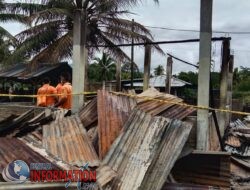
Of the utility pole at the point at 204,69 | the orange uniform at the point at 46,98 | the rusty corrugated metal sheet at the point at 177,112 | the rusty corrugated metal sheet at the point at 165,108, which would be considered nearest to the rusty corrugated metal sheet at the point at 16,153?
the rusty corrugated metal sheet at the point at 165,108

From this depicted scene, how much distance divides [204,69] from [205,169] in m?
1.82

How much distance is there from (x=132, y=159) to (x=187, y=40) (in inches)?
166

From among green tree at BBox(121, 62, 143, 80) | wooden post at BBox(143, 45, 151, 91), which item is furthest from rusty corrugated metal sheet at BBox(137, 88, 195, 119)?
green tree at BBox(121, 62, 143, 80)

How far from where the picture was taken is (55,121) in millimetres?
7746

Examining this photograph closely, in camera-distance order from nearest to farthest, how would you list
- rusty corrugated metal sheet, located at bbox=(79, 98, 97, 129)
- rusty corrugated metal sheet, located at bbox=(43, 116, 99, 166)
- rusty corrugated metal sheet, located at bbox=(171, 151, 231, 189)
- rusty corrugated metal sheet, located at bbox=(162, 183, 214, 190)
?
rusty corrugated metal sheet, located at bbox=(162, 183, 214, 190)
rusty corrugated metal sheet, located at bbox=(43, 116, 99, 166)
rusty corrugated metal sheet, located at bbox=(171, 151, 231, 189)
rusty corrugated metal sheet, located at bbox=(79, 98, 97, 129)

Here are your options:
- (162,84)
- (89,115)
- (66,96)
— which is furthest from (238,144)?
(162,84)

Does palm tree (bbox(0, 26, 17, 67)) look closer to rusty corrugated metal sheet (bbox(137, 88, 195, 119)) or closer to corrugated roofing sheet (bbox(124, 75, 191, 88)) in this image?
corrugated roofing sheet (bbox(124, 75, 191, 88))

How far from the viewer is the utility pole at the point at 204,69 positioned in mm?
7371

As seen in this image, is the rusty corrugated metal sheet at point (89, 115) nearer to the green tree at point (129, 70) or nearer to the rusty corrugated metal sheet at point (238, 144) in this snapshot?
the rusty corrugated metal sheet at point (238, 144)

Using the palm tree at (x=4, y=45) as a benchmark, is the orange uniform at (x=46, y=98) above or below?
below

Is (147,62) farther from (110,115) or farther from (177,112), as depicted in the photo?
(110,115)

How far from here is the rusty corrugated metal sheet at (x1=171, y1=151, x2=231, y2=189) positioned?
23.1 ft

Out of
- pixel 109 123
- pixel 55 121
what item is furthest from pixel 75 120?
pixel 109 123

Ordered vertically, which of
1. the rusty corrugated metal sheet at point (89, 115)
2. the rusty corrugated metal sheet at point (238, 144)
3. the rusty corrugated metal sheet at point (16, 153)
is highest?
the rusty corrugated metal sheet at point (89, 115)
